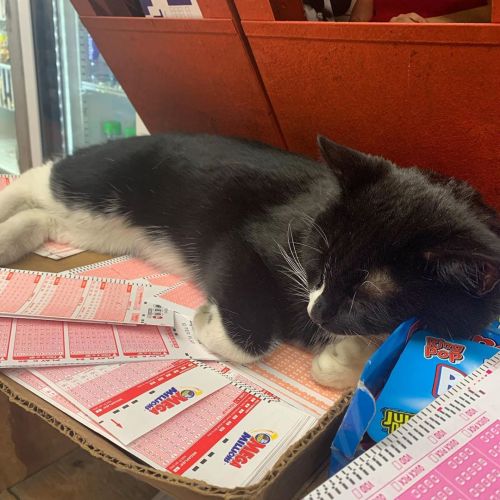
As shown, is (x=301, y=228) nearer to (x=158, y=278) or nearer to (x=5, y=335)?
(x=158, y=278)

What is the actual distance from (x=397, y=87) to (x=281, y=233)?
15.2 inches

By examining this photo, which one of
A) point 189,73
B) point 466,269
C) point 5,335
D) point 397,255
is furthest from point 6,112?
point 466,269

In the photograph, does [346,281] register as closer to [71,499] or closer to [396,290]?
[396,290]

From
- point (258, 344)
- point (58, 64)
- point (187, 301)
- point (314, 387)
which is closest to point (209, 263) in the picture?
point (187, 301)

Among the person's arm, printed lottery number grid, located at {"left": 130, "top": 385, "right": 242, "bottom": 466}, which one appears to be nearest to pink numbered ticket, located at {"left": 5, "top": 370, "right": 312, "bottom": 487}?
printed lottery number grid, located at {"left": 130, "top": 385, "right": 242, "bottom": 466}

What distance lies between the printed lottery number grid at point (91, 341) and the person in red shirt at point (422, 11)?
88cm

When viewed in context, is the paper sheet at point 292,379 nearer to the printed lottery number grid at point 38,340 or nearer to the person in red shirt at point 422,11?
the printed lottery number grid at point 38,340

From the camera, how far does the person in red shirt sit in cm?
100

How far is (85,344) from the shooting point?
1.00 metres

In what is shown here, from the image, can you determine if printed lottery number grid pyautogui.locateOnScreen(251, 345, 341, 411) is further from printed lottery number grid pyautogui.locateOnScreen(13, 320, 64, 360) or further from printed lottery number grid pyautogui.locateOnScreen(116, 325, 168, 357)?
printed lottery number grid pyautogui.locateOnScreen(13, 320, 64, 360)

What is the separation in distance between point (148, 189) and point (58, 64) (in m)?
2.01

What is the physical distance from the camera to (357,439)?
0.69 metres

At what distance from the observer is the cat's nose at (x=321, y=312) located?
84 centimetres

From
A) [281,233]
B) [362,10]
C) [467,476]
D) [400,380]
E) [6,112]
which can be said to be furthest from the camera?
[6,112]
